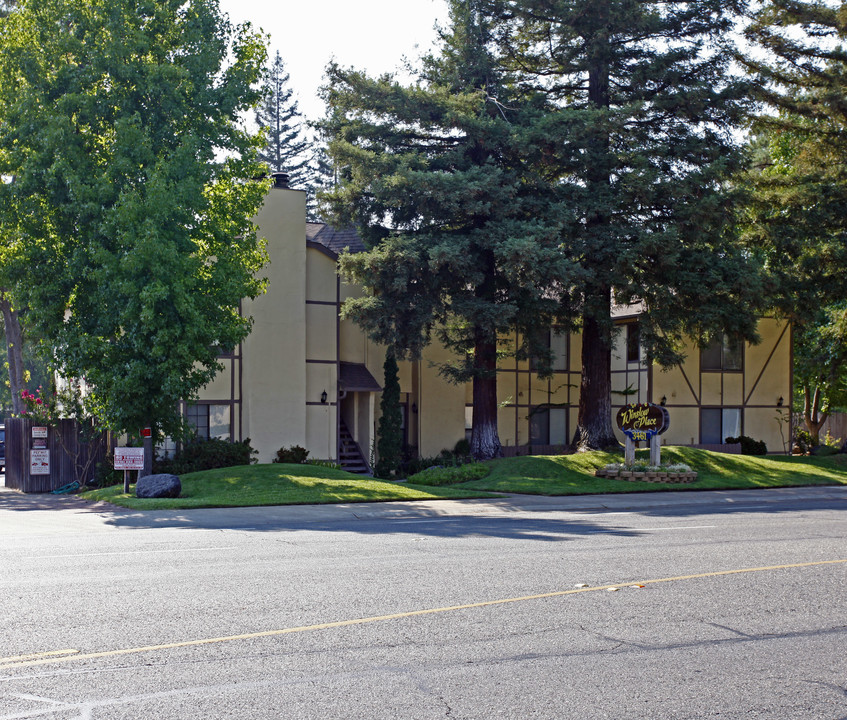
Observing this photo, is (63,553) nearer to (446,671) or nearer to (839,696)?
(446,671)

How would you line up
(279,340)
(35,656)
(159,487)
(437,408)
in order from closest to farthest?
(35,656) < (159,487) < (279,340) < (437,408)

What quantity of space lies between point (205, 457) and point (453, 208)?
10046 millimetres

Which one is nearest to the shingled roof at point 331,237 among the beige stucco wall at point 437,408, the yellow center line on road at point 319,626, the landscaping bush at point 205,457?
the beige stucco wall at point 437,408

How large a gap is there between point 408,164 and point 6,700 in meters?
21.6

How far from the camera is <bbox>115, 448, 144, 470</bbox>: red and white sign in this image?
20.6 meters

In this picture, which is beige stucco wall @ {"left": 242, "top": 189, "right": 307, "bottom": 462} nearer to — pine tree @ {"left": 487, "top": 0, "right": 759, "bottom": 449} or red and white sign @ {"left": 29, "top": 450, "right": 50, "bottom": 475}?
red and white sign @ {"left": 29, "top": 450, "right": 50, "bottom": 475}

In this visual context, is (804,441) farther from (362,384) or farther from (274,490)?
(274,490)

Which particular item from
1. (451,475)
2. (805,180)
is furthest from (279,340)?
(805,180)

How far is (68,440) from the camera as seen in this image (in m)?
25.7

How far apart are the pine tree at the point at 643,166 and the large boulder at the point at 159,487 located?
1212 cm

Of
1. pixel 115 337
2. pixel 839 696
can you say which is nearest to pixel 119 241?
pixel 115 337

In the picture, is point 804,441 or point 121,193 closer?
point 121,193

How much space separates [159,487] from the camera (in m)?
19.9

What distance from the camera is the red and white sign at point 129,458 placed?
67.6ft
